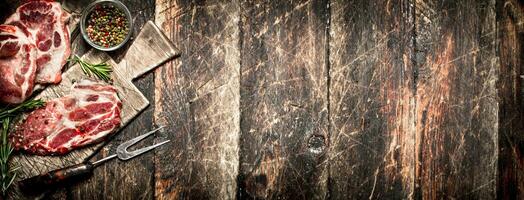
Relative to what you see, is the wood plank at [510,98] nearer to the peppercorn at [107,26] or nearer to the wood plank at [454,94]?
the wood plank at [454,94]

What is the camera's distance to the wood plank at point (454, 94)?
1.87 meters

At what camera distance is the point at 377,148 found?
1.88 m

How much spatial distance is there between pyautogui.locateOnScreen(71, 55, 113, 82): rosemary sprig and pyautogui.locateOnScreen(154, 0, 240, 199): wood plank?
22cm

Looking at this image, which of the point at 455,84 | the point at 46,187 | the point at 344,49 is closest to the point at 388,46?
the point at 344,49

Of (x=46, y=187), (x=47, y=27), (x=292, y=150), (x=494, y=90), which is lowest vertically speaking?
(x=46, y=187)

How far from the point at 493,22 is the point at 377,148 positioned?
32.8 inches

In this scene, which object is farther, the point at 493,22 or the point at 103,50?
the point at 493,22

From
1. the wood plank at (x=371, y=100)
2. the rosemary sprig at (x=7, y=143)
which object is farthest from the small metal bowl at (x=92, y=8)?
the wood plank at (x=371, y=100)

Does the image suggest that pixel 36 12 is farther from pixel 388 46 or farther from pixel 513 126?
pixel 513 126

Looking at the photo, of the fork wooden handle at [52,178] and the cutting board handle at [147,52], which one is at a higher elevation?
the cutting board handle at [147,52]

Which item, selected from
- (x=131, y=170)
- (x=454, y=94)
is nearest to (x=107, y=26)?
(x=131, y=170)

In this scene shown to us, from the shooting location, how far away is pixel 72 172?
177 centimetres

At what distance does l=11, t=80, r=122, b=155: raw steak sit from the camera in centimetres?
179

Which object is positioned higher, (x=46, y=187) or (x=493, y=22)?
(x=493, y=22)
